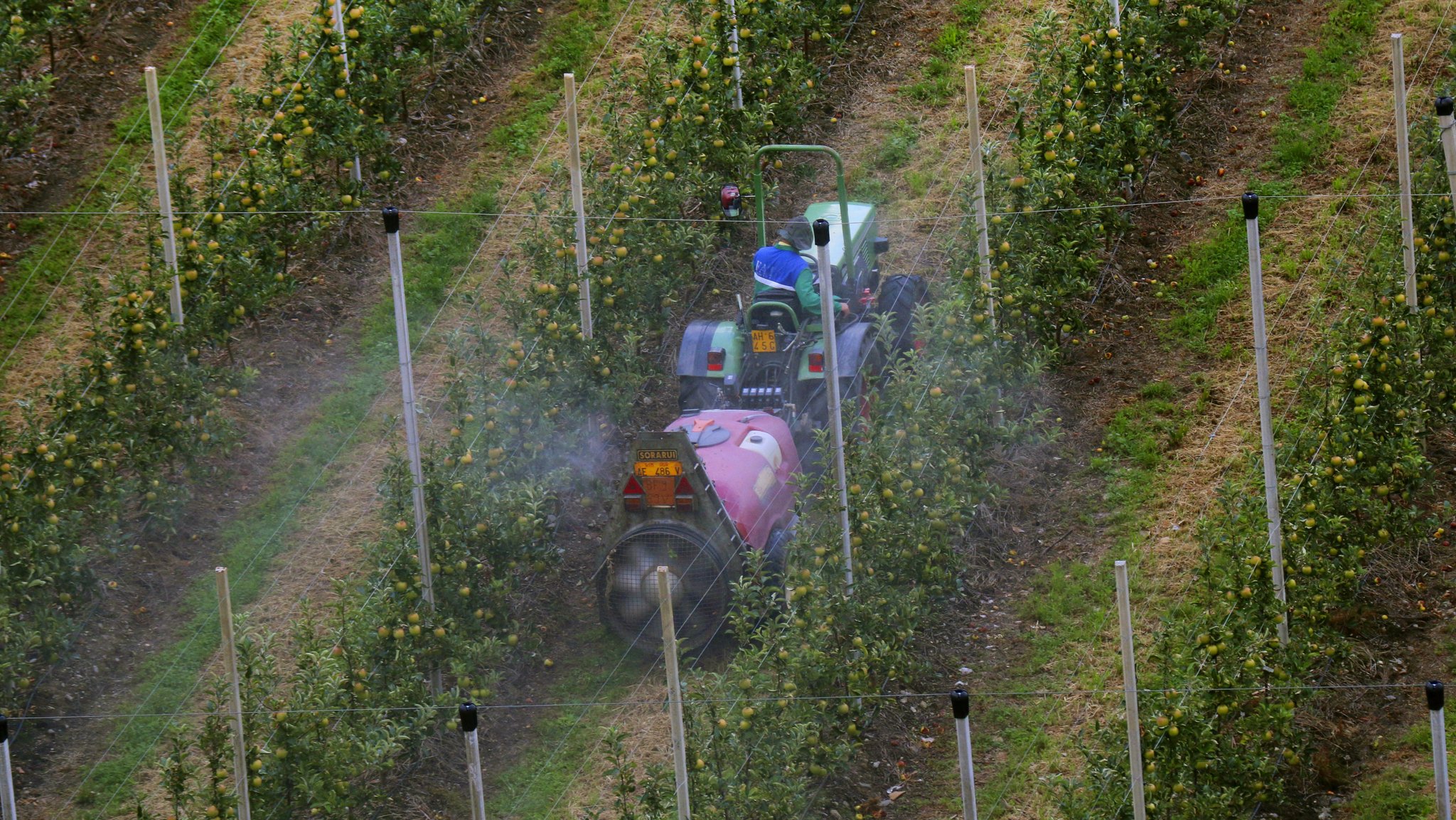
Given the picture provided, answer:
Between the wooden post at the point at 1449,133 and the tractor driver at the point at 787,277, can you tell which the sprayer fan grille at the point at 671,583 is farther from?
the wooden post at the point at 1449,133

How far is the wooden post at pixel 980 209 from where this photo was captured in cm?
991

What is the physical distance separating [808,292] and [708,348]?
625 mm

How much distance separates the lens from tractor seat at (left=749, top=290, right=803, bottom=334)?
1005 cm

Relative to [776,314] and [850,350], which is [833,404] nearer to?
[850,350]

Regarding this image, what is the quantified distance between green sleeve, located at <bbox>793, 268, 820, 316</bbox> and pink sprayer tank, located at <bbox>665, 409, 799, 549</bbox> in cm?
78

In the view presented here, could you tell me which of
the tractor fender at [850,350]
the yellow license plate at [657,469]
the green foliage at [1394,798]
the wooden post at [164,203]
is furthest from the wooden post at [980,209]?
the wooden post at [164,203]

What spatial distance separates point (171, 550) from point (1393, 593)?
6.21 m

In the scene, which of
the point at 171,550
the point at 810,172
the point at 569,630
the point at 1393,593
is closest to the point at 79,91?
the point at 171,550

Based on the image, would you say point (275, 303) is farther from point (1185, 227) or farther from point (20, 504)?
point (1185, 227)

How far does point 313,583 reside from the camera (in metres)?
9.70

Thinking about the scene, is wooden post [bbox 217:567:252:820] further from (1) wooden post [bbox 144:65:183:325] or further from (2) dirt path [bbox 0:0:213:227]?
(2) dirt path [bbox 0:0:213:227]

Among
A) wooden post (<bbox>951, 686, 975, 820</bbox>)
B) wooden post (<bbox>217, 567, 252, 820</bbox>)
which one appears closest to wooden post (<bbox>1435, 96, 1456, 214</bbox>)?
wooden post (<bbox>951, 686, 975, 820</bbox>)

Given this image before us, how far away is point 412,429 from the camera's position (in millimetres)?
8766

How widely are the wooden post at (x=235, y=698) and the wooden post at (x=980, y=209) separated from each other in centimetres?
439
